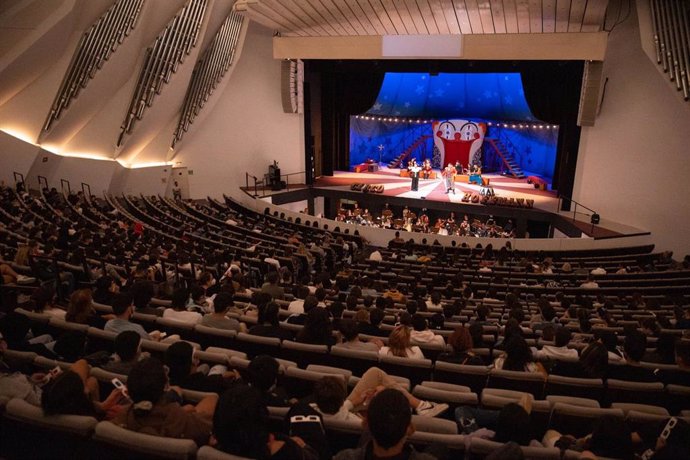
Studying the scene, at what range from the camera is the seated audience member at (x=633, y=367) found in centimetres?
371

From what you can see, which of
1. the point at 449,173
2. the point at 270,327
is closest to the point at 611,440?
the point at 270,327

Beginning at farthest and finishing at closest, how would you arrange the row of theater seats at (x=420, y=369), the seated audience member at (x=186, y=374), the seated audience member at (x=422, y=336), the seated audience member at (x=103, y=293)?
the seated audience member at (x=103, y=293) → the seated audience member at (x=422, y=336) → the row of theater seats at (x=420, y=369) → the seated audience member at (x=186, y=374)

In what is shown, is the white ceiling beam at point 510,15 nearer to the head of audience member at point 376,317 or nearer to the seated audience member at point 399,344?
the head of audience member at point 376,317

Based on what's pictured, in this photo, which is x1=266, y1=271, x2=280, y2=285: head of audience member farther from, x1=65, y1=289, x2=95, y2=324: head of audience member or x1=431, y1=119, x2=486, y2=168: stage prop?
x1=431, y1=119, x2=486, y2=168: stage prop

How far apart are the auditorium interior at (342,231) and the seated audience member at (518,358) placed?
0.07ft

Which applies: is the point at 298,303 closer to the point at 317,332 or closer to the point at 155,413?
the point at 317,332

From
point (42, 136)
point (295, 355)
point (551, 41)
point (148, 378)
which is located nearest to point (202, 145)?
point (42, 136)

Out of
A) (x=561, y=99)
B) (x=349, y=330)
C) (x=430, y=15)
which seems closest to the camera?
(x=349, y=330)

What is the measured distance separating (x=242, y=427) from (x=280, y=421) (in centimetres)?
56

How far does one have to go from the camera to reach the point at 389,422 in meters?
2.00

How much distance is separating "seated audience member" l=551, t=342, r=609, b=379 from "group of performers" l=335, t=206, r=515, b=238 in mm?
11889

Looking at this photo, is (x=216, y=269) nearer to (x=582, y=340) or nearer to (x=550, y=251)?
(x=582, y=340)

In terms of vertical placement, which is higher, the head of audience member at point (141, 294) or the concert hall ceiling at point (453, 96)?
the concert hall ceiling at point (453, 96)

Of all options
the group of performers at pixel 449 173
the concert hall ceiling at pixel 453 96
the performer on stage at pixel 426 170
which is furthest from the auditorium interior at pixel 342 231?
the performer on stage at pixel 426 170
